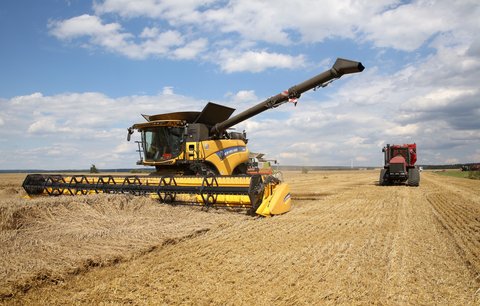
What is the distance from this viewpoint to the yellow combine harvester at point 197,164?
952cm

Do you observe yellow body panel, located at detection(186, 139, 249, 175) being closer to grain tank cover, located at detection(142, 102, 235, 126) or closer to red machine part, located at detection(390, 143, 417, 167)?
grain tank cover, located at detection(142, 102, 235, 126)

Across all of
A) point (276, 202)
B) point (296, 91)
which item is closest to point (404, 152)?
point (296, 91)

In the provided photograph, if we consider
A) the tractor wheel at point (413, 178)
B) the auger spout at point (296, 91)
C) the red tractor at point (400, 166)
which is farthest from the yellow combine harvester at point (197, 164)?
the tractor wheel at point (413, 178)

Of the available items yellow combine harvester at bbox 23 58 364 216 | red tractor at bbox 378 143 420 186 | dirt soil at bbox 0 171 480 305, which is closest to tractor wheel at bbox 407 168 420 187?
red tractor at bbox 378 143 420 186

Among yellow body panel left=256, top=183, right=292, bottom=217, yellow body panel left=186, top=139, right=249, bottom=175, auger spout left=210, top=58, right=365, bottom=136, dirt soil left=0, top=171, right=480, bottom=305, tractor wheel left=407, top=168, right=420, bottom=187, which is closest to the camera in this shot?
dirt soil left=0, top=171, right=480, bottom=305

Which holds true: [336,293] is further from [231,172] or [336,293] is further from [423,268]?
[231,172]

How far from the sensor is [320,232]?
277 inches

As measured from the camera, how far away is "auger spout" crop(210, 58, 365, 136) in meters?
10.3

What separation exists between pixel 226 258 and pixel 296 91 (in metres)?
7.05

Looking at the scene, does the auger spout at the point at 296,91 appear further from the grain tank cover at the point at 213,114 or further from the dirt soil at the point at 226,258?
the dirt soil at the point at 226,258

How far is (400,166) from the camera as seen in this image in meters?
21.4

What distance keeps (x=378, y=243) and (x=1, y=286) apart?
5120 millimetres

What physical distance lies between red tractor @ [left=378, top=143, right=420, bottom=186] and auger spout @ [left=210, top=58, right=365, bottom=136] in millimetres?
12494

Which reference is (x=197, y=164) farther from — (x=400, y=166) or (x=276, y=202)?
(x=400, y=166)
